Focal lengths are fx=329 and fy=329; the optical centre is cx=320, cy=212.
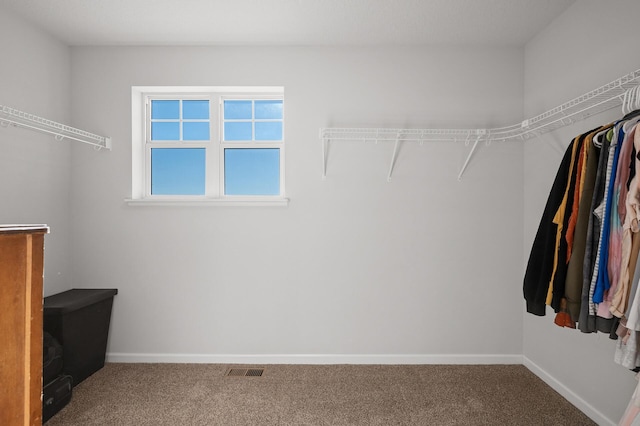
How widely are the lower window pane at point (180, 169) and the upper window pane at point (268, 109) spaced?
0.57 m

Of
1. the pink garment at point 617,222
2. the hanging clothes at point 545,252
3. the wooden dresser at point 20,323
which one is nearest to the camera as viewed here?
the wooden dresser at point 20,323

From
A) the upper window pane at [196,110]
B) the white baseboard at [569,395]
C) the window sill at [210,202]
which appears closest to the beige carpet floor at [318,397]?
the white baseboard at [569,395]

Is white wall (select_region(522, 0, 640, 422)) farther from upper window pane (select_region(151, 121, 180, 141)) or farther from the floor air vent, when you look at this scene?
upper window pane (select_region(151, 121, 180, 141))

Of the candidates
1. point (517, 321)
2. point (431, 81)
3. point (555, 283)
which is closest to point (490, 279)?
point (517, 321)

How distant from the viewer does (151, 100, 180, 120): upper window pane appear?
2797 mm

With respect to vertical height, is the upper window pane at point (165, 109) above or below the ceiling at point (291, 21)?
below

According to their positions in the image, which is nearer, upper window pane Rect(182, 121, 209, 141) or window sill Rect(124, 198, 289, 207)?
window sill Rect(124, 198, 289, 207)

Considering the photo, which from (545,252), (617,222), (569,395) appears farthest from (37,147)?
(569,395)

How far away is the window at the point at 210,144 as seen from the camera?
2.74 meters

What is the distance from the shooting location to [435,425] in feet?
6.11

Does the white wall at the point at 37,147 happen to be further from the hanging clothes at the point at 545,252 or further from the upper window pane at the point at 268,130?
the hanging clothes at the point at 545,252

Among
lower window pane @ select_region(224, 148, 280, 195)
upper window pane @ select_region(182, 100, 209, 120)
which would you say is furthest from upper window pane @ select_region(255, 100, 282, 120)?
upper window pane @ select_region(182, 100, 209, 120)

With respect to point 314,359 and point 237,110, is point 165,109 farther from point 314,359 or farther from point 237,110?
point 314,359

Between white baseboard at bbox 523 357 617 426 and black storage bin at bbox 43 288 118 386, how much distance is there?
3.24m
